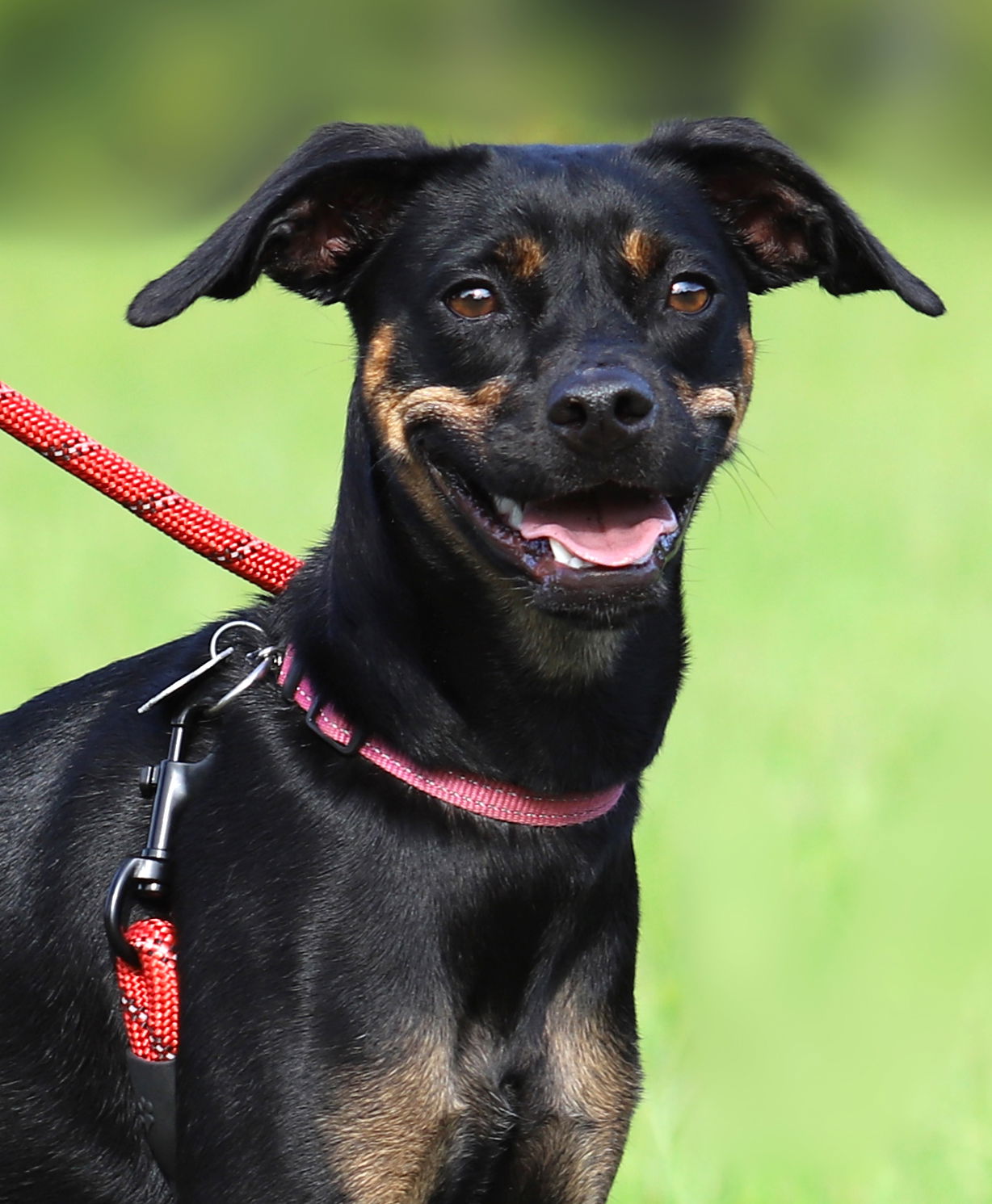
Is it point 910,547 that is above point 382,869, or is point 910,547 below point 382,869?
below

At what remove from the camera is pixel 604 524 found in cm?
329

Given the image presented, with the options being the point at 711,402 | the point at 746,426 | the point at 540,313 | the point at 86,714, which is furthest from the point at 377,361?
the point at 746,426

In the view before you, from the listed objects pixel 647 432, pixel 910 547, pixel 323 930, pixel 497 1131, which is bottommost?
pixel 910 547

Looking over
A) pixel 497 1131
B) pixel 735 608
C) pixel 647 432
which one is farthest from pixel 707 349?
pixel 735 608

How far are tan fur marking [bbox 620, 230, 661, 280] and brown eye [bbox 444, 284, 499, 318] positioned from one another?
0.25 m

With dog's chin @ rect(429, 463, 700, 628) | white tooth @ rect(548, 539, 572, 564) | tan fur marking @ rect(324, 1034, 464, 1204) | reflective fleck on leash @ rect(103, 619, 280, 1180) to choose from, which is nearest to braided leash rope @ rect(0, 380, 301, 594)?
reflective fleck on leash @ rect(103, 619, 280, 1180)

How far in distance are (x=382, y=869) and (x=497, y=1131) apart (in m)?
0.49

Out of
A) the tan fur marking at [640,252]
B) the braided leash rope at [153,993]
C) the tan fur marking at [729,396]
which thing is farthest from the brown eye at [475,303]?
the braided leash rope at [153,993]

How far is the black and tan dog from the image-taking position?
313 centimetres

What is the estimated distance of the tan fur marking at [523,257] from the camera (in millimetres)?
3340

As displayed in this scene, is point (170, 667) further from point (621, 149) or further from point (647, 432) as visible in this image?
point (621, 149)

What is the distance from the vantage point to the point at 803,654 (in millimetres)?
9414

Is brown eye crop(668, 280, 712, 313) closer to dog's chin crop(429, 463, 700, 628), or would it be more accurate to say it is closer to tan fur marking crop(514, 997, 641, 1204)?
dog's chin crop(429, 463, 700, 628)

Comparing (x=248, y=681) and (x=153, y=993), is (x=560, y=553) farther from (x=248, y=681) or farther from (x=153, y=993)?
(x=153, y=993)
